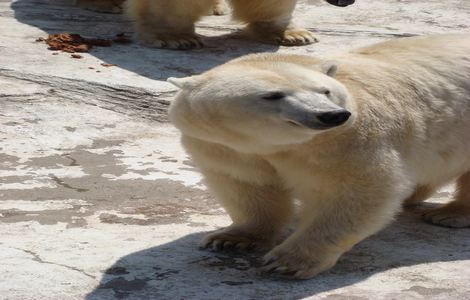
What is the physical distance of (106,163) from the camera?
482 cm

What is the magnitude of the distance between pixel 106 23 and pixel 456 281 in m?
4.43

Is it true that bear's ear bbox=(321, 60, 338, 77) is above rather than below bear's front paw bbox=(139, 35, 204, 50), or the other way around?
above

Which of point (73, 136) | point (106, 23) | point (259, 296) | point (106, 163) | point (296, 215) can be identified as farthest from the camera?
point (106, 23)

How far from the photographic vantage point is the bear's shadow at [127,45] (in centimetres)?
614

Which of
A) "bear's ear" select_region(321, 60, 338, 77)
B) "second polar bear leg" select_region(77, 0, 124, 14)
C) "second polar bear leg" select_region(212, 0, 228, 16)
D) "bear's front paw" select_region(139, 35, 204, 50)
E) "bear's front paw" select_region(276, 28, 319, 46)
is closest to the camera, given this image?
"bear's ear" select_region(321, 60, 338, 77)

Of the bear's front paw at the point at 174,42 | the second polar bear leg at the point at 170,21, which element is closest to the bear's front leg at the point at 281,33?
the second polar bear leg at the point at 170,21

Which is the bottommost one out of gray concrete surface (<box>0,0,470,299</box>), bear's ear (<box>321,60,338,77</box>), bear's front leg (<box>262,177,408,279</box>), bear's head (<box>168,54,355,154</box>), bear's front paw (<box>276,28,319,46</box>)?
gray concrete surface (<box>0,0,470,299</box>)

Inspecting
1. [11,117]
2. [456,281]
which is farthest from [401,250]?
[11,117]

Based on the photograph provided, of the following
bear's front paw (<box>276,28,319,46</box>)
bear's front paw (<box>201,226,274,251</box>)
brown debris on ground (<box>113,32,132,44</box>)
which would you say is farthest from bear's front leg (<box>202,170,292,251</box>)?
bear's front paw (<box>276,28,319,46</box>)

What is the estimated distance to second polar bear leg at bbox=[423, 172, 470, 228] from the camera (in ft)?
13.4

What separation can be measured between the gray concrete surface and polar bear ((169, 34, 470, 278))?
163mm

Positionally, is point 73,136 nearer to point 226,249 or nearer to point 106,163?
point 106,163

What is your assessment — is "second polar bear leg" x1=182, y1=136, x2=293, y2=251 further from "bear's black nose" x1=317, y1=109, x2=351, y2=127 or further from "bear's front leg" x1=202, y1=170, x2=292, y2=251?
"bear's black nose" x1=317, y1=109, x2=351, y2=127

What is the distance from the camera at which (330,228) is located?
341cm
